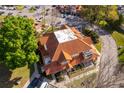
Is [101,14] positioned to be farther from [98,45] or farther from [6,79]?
[6,79]

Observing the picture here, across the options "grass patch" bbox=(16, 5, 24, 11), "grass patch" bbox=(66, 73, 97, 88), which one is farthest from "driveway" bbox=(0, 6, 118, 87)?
"grass patch" bbox=(66, 73, 97, 88)

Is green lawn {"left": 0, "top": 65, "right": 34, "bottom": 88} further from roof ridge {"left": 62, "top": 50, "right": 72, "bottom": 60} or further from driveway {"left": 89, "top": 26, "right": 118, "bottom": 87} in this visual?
driveway {"left": 89, "top": 26, "right": 118, "bottom": 87}

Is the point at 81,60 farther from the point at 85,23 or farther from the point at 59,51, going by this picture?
the point at 85,23

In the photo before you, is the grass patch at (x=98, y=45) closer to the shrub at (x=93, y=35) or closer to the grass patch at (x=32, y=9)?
the shrub at (x=93, y=35)

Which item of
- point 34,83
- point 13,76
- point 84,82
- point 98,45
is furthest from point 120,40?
point 13,76

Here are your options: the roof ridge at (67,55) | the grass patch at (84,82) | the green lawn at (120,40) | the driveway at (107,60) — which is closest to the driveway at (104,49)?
the driveway at (107,60)
